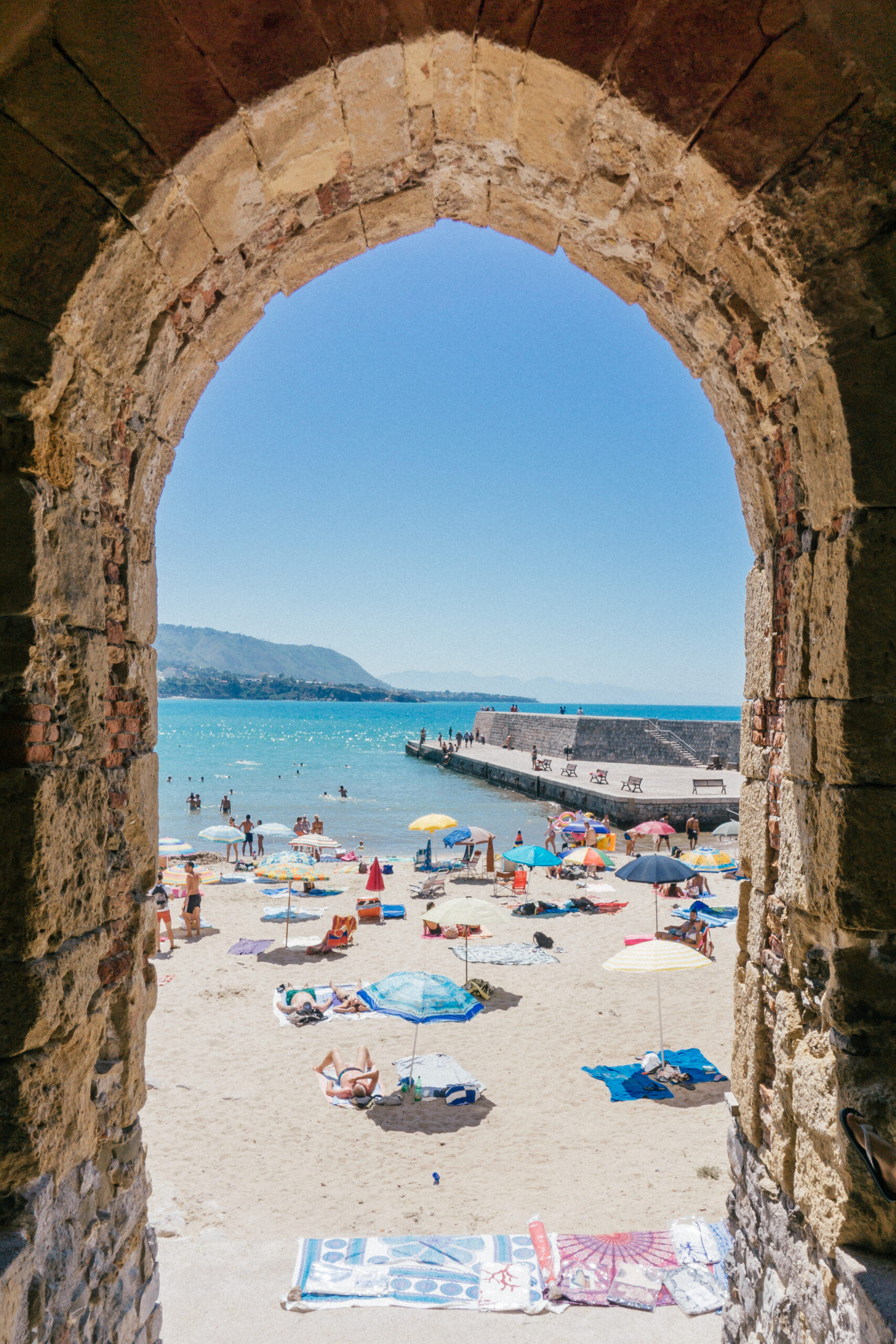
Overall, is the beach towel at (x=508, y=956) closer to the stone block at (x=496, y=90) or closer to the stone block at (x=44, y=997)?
the stone block at (x=44, y=997)

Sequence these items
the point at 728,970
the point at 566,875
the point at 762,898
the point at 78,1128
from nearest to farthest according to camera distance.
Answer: the point at 78,1128 < the point at 762,898 < the point at 728,970 < the point at 566,875

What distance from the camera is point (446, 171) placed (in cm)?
360

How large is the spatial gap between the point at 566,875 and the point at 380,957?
27.0 ft

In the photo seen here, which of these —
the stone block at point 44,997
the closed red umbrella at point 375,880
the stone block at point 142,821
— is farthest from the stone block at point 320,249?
the closed red umbrella at point 375,880

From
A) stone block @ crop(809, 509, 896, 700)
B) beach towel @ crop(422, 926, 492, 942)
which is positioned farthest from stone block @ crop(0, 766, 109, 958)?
beach towel @ crop(422, 926, 492, 942)

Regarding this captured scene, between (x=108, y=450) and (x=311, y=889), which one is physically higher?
(x=108, y=450)

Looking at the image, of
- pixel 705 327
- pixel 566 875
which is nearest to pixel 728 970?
pixel 566 875

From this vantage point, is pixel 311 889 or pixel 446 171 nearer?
pixel 446 171

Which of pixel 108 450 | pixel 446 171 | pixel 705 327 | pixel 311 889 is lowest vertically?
pixel 311 889

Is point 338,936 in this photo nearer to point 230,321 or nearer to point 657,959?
point 657,959

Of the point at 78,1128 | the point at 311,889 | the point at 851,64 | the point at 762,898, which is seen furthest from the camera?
the point at 311,889

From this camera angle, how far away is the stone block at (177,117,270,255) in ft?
8.87

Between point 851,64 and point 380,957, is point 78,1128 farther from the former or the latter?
point 380,957

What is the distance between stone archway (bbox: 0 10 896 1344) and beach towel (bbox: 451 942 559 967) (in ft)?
33.7
